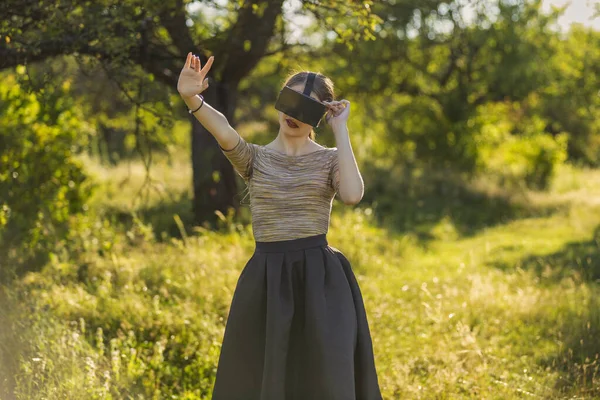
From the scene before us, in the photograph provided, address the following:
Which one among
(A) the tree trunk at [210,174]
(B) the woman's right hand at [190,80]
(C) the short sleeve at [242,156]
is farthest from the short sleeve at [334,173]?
(A) the tree trunk at [210,174]

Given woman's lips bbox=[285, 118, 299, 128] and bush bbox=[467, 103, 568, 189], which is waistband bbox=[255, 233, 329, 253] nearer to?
woman's lips bbox=[285, 118, 299, 128]

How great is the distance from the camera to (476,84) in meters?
16.3

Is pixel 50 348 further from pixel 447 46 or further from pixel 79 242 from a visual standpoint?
pixel 447 46

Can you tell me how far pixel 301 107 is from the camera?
3.56 metres

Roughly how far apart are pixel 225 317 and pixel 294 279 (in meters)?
2.69

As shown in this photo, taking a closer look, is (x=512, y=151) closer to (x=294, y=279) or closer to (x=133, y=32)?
(x=133, y=32)

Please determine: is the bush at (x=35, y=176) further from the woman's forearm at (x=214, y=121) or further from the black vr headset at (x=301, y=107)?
the black vr headset at (x=301, y=107)

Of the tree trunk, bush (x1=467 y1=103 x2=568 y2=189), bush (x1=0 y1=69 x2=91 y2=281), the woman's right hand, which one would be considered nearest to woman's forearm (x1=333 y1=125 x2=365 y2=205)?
the woman's right hand

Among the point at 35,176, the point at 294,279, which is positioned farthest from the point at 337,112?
the point at 35,176

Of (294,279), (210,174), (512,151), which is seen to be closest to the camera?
(294,279)

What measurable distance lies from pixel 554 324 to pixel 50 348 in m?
4.01

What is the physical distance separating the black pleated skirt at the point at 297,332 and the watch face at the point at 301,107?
1.86 feet

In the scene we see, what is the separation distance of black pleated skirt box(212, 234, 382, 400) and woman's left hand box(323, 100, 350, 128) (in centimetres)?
56

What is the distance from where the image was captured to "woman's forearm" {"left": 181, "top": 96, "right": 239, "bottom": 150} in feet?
11.6
